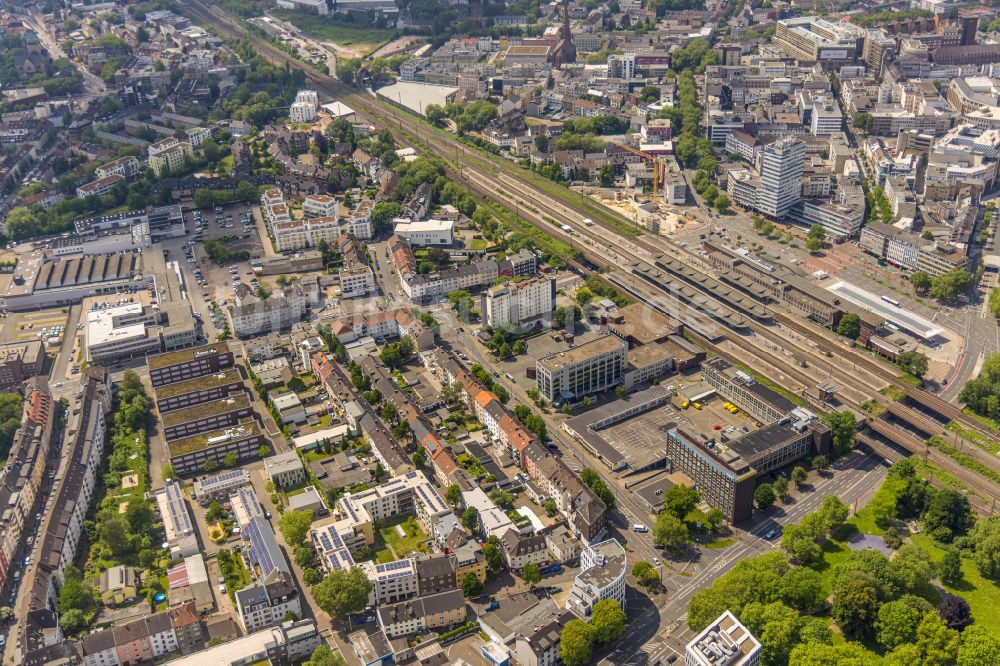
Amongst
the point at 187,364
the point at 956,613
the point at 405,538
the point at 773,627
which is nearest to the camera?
the point at 773,627

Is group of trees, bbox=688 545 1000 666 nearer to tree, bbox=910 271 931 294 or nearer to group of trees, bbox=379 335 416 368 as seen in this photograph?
group of trees, bbox=379 335 416 368

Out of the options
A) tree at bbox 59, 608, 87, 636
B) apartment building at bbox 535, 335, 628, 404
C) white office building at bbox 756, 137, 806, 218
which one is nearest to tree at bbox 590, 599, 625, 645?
apartment building at bbox 535, 335, 628, 404

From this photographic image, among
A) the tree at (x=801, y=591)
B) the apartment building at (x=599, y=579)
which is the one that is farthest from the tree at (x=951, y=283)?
the apartment building at (x=599, y=579)

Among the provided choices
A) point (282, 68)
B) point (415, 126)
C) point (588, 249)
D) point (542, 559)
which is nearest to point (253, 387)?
point (542, 559)

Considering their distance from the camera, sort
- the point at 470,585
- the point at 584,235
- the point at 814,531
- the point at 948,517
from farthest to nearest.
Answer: the point at 584,235, the point at 948,517, the point at 814,531, the point at 470,585

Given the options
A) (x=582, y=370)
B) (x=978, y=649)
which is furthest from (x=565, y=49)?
(x=978, y=649)

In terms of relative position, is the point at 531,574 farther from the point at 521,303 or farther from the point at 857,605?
the point at 521,303

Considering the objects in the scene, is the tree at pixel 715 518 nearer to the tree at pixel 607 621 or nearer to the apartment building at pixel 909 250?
the tree at pixel 607 621
